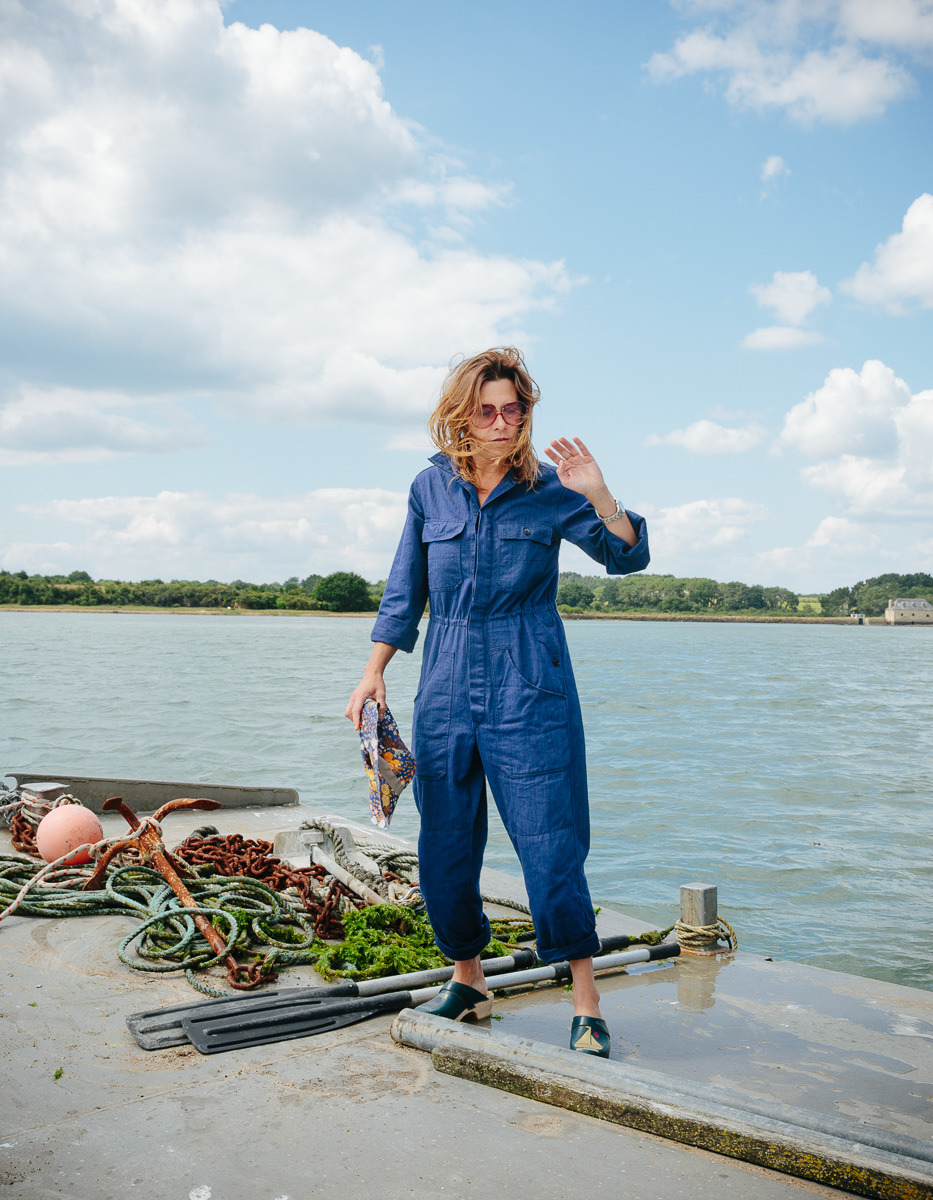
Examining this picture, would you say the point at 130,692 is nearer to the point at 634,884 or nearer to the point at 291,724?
the point at 291,724

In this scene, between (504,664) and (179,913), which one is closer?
(504,664)

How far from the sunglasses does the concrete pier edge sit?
1713 millimetres

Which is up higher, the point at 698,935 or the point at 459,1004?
the point at 459,1004

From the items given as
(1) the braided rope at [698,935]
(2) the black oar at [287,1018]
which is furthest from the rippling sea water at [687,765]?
(2) the black oar at [287,1018]

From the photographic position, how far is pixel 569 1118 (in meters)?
2.33

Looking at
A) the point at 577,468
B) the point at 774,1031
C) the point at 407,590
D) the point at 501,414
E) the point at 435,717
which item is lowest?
the point at 774,1031

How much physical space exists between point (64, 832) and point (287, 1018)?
2312 millimetres

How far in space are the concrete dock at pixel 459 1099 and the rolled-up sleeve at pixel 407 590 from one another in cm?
114

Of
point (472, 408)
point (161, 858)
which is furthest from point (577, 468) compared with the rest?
point (161, 858)

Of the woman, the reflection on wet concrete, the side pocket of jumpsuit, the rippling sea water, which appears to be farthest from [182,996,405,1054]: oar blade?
the rippling sea water

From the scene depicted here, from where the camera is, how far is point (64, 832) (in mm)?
4711

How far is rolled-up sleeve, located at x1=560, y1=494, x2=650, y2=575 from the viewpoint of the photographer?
2.70 meters

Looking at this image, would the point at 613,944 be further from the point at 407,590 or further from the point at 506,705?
the point at 407,590

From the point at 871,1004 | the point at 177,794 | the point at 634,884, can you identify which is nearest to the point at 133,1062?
the point at 871,1004
